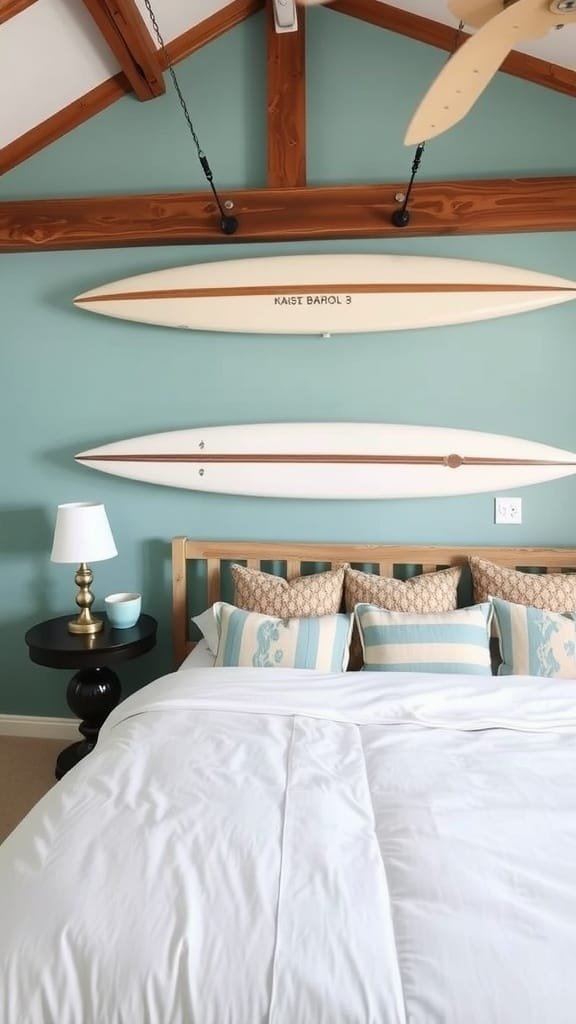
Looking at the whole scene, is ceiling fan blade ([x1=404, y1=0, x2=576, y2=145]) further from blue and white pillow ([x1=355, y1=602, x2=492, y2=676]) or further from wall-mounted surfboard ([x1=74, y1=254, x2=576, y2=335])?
blue and white pillow ([x1=355, y1=602, x2=492, y2=676])

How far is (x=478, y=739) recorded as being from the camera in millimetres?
1567

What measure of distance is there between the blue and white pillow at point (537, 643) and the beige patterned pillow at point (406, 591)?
8.6 inches

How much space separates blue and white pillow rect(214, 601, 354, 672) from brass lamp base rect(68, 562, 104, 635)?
0.57 meters

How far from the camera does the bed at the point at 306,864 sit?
922 mm

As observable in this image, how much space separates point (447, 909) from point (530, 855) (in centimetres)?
23

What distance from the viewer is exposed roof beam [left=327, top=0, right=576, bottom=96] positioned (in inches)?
85.3

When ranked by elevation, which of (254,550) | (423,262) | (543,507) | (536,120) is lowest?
(254,550)

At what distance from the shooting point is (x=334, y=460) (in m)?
2.32

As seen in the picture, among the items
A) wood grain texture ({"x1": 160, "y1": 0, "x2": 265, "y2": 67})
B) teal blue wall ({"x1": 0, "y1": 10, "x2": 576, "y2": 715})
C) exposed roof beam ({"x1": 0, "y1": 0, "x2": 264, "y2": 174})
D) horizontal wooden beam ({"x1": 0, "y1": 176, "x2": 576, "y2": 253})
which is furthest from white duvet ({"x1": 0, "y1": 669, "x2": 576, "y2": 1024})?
wood grain texture ({"x1": 160, "y1": 0, "x2": 265, "y2": 67})

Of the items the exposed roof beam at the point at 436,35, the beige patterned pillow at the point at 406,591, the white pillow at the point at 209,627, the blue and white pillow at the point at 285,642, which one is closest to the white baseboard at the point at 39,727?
the white pillow at the point at 209,627

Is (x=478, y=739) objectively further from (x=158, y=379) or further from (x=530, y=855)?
(x=158, y=379)

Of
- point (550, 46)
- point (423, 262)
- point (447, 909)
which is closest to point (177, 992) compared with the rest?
point (447, 909)

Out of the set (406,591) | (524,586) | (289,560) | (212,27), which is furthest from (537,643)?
(212,27)

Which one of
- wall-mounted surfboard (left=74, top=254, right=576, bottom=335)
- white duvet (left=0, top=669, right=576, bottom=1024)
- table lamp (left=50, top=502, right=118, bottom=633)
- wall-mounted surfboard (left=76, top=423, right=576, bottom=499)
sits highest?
wall-mounted surfboard (left=74, top=254, right=576, bottom=335)
